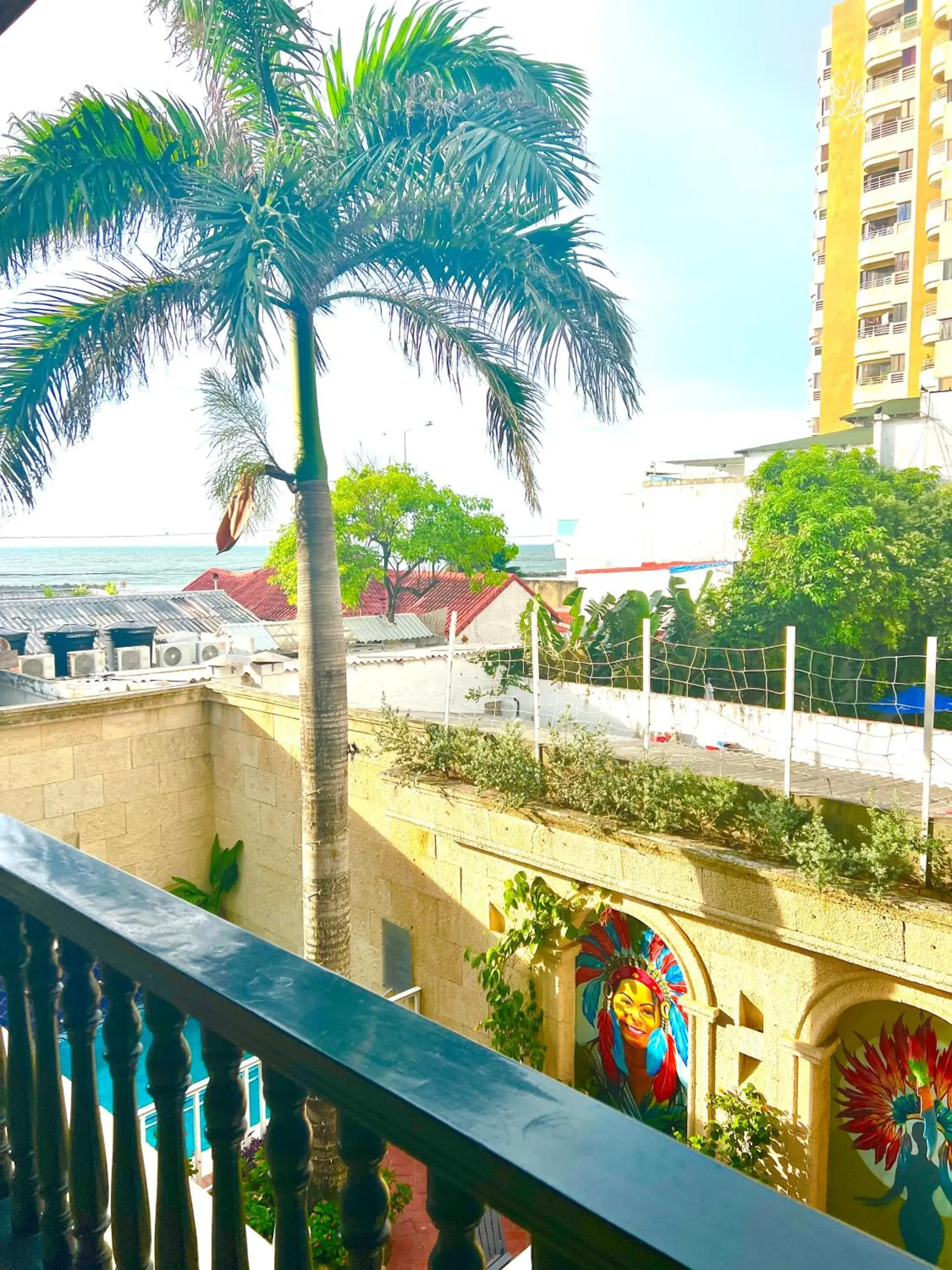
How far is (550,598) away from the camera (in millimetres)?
15766

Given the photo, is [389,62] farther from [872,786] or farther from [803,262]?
[803,262]

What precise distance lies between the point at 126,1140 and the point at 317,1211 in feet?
12.1

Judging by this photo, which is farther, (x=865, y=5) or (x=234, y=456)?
(x=865, y=5)

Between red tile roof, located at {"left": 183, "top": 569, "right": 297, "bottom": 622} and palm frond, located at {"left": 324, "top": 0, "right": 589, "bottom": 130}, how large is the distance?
1435 centimetres

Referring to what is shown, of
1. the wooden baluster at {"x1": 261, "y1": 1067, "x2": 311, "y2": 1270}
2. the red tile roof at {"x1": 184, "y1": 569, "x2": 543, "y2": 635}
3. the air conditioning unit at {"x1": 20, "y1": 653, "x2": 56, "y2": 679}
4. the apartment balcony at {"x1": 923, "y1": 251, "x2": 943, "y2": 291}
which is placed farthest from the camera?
the apartment balcony at {"x1": 923, "y1": 251, "x2": 943, "y2": 291}

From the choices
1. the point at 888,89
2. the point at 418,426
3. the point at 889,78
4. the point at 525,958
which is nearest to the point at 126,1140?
the point at 525,958

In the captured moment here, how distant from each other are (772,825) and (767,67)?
1830 cm

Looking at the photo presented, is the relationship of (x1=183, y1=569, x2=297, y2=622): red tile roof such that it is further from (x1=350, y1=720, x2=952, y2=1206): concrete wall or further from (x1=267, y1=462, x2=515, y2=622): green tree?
(x1=350, y1=720, x2=952, y2=1206): concrete wall

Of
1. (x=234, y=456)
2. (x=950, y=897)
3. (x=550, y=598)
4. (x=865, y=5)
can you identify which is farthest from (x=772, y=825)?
(x=865, y=5)

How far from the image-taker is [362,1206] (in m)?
0.67

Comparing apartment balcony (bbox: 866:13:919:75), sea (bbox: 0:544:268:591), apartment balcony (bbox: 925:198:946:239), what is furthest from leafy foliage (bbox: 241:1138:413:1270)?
sea (bbox: 0:544:268:591)

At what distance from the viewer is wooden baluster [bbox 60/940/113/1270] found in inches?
36.9

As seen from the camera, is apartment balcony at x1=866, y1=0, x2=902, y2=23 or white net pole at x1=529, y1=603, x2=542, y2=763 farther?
apartment balcony at x1=866, y1=0, x2=902, y2=23

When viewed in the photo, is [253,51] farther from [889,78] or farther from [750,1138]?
[889,78]
